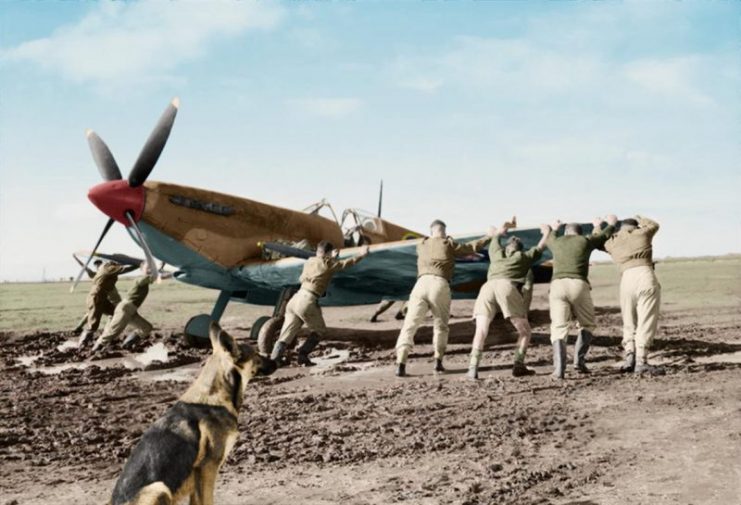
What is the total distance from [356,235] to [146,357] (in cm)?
514

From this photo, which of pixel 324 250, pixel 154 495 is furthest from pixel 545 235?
pixel 154 495

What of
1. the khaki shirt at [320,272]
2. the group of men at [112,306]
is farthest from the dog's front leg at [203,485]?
the group of men at [112,306]

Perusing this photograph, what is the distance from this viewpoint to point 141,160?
11.1 m

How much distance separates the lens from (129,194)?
11156 mm

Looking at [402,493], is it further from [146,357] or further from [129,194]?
[129,194]

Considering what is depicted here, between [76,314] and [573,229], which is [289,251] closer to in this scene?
[573,229]

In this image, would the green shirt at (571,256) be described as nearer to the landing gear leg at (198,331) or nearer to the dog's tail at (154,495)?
the dog's tail at (154,495)

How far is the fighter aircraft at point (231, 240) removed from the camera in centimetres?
1122

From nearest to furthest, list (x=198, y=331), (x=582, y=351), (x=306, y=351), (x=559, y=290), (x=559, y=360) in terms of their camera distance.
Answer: (x=559, y=360) < (x=559, y=290) < (x=582, y=351) < (x=306, y=351) < (x=198, y=331)

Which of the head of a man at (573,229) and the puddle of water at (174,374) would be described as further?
the puddle of water at (174,374)

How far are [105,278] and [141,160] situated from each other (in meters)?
3.54

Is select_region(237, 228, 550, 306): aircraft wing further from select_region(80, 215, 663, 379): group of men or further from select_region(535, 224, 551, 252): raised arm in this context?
select_region(80, 215, 663, 379): group of men

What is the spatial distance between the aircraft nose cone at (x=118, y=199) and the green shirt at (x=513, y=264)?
6434mm

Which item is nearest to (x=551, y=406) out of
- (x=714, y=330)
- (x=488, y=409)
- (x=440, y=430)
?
(x=488, y=409)
